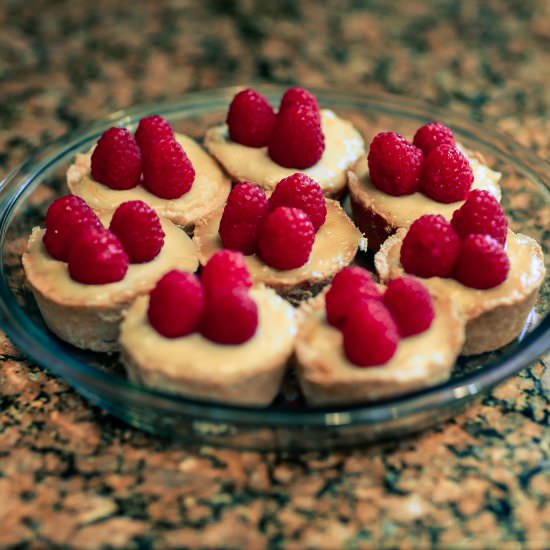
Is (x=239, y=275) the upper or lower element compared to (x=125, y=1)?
upper

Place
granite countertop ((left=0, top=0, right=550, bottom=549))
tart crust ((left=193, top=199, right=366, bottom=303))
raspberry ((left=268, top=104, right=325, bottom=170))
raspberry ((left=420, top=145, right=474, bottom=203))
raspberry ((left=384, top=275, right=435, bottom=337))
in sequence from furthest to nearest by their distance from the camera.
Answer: raspberry ((left=268, top=104, right=325, bottom=170)), raspberry ((left=420, top=145, right=474, bottom=203)), tart crust ((left=193, top=199, right=366, bottom=303)), raspberry ((left=384, top=275, right=435, bottom=337)), granite countertop ((left=0, top=0, right=550, bottom=549))

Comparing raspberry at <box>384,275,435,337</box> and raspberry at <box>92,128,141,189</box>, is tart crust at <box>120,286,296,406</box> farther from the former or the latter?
raspberry at <box>92,128,141,189</box>

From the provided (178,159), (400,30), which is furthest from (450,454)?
(400,30)

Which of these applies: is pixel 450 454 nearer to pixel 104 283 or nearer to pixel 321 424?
pixel 321 424

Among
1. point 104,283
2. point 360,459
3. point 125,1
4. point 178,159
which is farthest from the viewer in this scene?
point 125,1

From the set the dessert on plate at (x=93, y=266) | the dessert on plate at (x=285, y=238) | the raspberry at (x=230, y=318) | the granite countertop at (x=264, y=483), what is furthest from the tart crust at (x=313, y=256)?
the granite countertop at (x=264, y=483)

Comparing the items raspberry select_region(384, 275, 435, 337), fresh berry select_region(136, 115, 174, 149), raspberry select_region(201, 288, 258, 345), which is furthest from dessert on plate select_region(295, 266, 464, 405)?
fresh berry select_region(136, 115, 174, 149)
